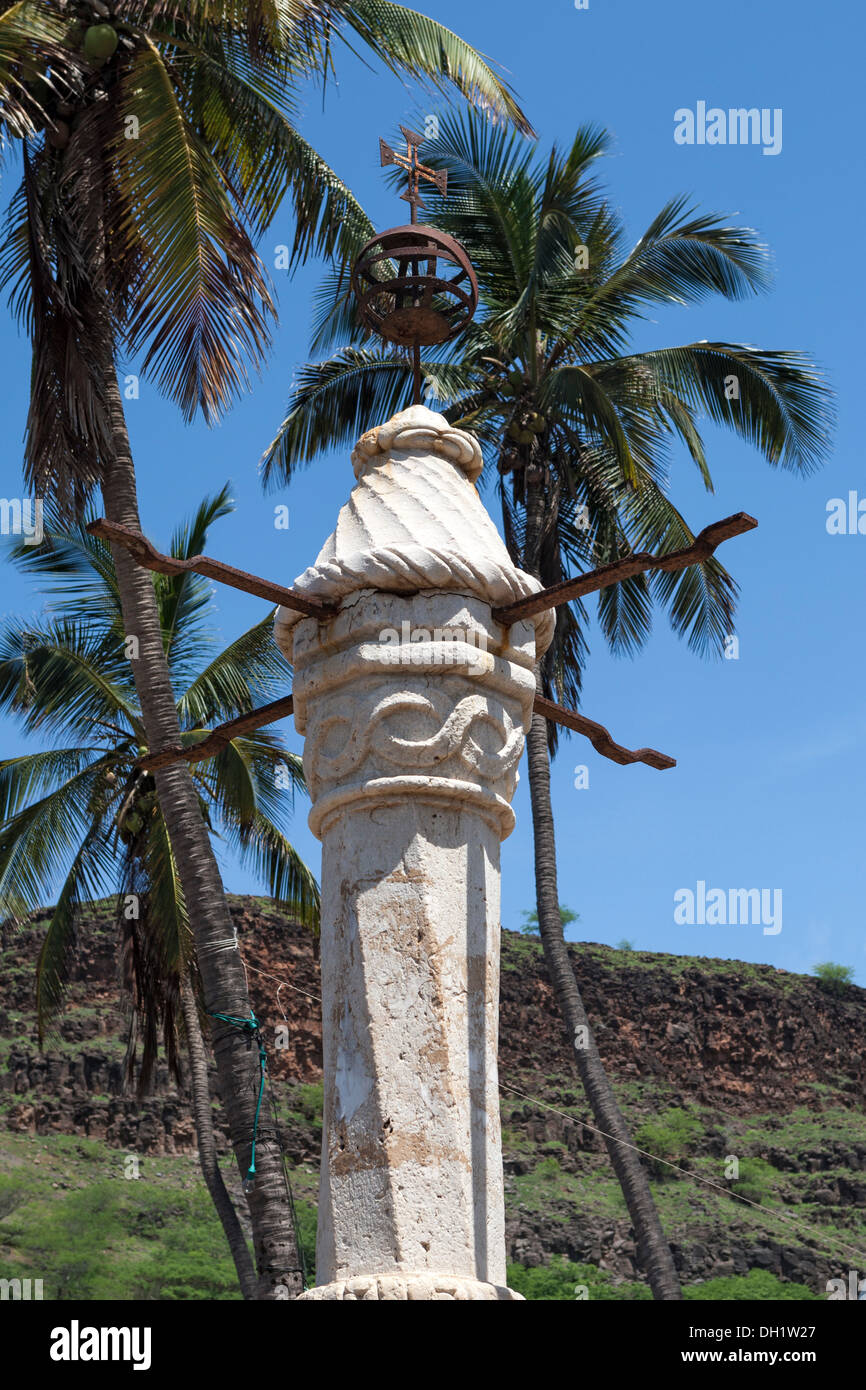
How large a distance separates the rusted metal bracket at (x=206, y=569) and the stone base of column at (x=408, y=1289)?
5.92ft

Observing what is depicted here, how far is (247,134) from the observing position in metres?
12.1

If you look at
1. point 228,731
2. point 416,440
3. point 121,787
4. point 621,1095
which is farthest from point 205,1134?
point 621,1095

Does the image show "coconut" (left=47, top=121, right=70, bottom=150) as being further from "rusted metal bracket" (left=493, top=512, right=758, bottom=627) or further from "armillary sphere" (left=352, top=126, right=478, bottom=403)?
"rusted metal bracket" (left=493, top=512, right=758, bottom=627)

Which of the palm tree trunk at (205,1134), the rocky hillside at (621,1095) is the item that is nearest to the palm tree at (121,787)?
the palm tree trunk at (205,1134)

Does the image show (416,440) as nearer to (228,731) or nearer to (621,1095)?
(228,731)

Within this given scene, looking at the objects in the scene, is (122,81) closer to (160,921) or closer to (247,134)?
(247,134)

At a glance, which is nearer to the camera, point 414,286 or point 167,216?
point 414,286

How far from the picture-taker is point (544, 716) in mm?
5516

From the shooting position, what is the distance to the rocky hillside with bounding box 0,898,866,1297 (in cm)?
2978

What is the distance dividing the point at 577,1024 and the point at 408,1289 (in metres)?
10.5

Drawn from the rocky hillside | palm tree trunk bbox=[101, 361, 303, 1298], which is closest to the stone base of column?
palm tree trunk bbox=[101, 361, 303, 1298]

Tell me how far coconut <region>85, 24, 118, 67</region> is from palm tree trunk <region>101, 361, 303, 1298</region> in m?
1.99

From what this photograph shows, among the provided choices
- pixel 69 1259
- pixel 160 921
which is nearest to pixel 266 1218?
pixel 160 921

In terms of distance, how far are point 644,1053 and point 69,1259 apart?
19.3 meters
